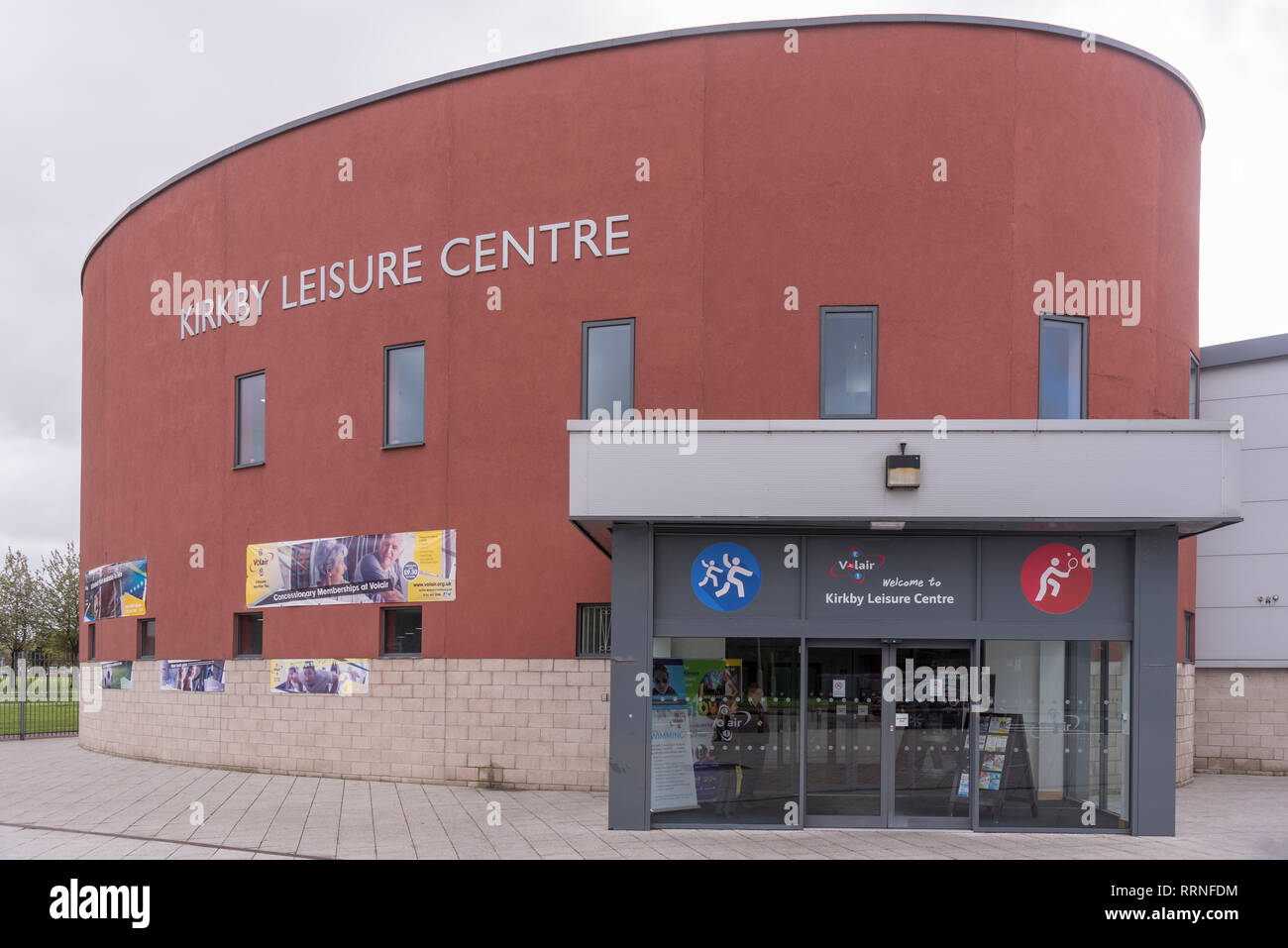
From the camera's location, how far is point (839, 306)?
52.8 ft

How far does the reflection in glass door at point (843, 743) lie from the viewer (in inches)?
504

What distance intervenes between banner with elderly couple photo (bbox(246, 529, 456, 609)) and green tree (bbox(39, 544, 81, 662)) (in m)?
42.2

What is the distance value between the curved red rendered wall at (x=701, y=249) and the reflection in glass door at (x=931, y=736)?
13.7ft

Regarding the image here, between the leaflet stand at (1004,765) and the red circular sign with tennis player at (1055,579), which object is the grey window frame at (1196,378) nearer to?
the red circular sign with tennis player at (1055,579)

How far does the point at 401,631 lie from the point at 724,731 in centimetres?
670

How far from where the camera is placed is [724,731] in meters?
13.1

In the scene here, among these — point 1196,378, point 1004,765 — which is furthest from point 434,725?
point 1196,378

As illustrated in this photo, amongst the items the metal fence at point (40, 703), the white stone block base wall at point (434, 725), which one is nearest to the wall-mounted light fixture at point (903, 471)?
the white stone block base wall at point (434, 725)
